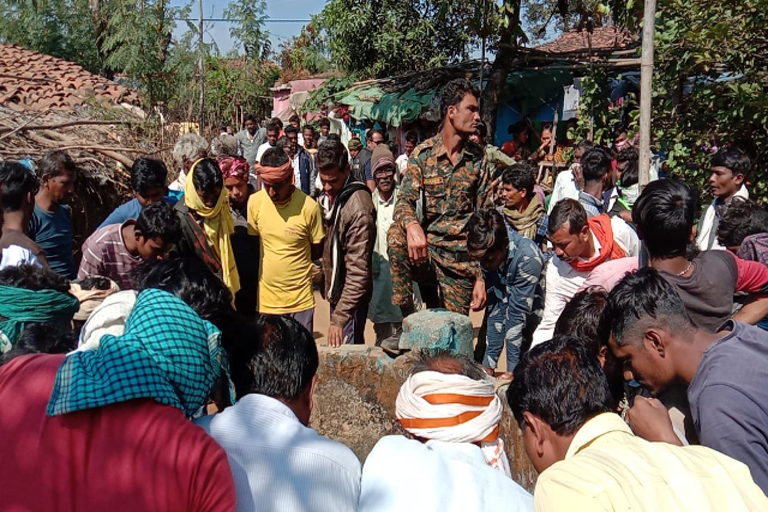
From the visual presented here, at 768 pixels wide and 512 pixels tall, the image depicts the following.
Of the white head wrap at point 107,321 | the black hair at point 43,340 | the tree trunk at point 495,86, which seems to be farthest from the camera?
the tree trunk at point 495,86

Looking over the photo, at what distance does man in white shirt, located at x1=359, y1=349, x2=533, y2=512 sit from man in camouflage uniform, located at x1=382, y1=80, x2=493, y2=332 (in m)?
1.92

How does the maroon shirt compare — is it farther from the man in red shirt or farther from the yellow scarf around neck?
the yellow scarf around neck

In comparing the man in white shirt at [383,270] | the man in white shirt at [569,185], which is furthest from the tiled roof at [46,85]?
the man in white shirt at [569,185]

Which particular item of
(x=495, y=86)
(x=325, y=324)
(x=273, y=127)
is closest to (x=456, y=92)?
(x=325, y=324)

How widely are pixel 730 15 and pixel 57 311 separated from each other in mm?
5648

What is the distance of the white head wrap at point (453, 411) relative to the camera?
1938 millimetres

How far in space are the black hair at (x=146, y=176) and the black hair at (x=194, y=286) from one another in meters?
1.95

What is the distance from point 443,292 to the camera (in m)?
4.29

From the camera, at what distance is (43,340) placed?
2441 millimetres

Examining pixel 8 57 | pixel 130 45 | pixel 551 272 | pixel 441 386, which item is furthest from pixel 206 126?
pixel 441 386

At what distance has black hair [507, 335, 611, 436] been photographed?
1.81 m

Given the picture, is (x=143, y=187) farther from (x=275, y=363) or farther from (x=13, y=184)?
(x=275, y=363)

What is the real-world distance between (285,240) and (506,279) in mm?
1467

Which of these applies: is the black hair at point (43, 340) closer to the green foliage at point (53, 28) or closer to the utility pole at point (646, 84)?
the utility pole at point (646, 84)
